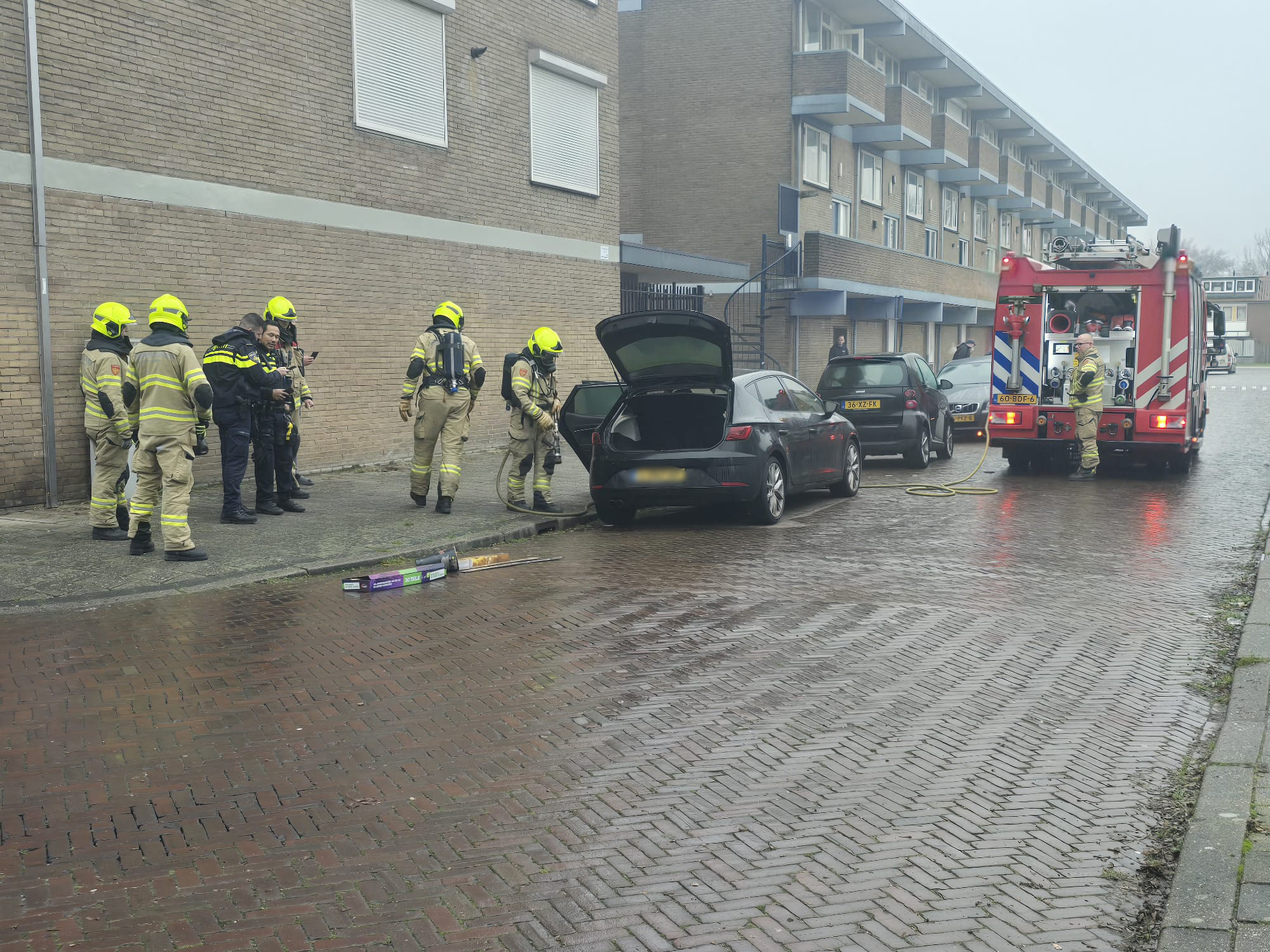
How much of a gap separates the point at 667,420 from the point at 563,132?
973 centimetres

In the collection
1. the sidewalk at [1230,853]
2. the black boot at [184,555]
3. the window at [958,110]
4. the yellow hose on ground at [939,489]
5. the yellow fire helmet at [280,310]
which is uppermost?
the window at [958,110]

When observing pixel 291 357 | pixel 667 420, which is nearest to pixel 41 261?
pixel 291 357

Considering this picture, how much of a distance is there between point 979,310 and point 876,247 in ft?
49.8

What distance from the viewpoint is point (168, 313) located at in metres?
9.05

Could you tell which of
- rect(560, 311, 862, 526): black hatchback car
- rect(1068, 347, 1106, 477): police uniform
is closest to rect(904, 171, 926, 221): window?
rect(1068, 347, 1106, 477): police uniform

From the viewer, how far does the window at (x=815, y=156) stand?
1195 inches

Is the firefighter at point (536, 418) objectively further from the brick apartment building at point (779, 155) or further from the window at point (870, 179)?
the window at point (870, 179)

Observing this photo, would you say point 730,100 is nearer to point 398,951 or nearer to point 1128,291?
point 1128,291

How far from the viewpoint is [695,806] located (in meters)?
4.40

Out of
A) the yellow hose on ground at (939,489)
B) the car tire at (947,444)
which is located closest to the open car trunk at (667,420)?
the yellow hose on ground at (939,489)

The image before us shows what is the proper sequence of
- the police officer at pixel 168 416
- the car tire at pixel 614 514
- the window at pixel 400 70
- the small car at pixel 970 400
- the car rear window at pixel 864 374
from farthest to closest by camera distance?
the small car at pixel 970 400 → the car rear window at pixel 864 374 → the window at pixel 400 70 → the car tire at pixel 614 514 → the police officer at pixel 168 416

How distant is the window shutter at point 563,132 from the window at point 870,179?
15261 mm

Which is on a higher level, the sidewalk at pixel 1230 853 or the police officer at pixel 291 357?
the police officer at pixel 291 357

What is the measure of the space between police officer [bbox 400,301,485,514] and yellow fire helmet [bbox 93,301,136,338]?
253cm
